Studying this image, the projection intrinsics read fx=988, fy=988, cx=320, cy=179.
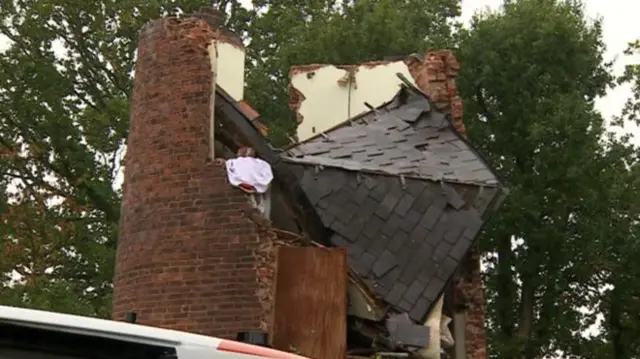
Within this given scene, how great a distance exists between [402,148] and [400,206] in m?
1.11

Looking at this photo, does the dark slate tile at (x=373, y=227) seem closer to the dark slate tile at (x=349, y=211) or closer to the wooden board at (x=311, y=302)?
the dark slate tile at (x=349, y=211)

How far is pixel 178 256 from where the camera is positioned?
9.53m

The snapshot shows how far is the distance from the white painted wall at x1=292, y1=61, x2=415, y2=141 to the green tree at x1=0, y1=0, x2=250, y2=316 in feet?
27.9

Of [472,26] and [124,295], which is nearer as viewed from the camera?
[124,295]

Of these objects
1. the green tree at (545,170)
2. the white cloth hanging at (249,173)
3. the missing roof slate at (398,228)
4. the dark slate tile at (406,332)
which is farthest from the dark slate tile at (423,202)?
the green tree at (545,170)

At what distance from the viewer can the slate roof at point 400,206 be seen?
10430 millimetres

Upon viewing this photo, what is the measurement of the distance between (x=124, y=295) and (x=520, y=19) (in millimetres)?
16411

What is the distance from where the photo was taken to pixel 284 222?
34.2 feet

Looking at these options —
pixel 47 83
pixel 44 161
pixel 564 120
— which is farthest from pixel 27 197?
pixel 564 120

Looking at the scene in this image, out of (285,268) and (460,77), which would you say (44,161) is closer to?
(460,77)

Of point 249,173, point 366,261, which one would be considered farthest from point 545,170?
point 249,173

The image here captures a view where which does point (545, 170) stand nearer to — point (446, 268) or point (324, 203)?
point (446, 268)

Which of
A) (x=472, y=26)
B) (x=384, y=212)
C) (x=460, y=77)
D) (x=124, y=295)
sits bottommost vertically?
(x=124, y=295)

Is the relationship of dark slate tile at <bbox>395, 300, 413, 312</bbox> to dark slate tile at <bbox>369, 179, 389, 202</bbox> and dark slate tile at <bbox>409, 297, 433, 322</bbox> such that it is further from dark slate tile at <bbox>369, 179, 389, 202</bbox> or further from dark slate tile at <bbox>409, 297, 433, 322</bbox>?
dark slate tile at <bbox>369, 179, 389, 202</bbox>
